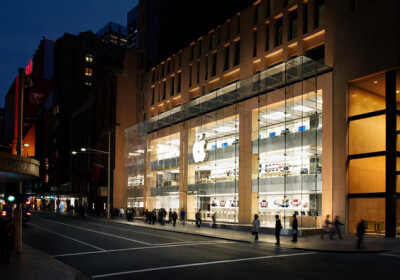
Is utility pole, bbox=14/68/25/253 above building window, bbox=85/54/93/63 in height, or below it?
below

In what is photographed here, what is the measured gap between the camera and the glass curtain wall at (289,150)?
3131cm

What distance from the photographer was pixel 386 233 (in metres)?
26.4

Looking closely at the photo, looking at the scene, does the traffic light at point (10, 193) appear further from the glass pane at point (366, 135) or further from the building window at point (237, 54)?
the building window at point (237, 54)

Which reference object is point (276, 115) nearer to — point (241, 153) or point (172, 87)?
point (241, 153)

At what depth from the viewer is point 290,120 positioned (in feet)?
112

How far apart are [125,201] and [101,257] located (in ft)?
145

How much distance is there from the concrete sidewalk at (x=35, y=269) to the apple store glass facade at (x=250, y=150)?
61.5 ft

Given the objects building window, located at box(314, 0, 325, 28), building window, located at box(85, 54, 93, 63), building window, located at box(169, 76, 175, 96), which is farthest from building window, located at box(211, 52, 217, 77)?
building window, located at box(85, 54, 93, 63)

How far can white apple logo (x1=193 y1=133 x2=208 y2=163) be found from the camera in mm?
41531

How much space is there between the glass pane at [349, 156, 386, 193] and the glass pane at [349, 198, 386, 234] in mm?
1014

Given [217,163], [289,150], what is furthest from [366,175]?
[217,163]

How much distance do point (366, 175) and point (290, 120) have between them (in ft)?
25.8

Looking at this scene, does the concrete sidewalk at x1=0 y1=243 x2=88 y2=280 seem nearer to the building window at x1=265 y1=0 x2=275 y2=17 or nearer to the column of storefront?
the column of storefront

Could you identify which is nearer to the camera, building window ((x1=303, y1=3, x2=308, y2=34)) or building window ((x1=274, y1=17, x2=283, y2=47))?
building window ((x1=303, y1=3, x2=308, y2=34))
